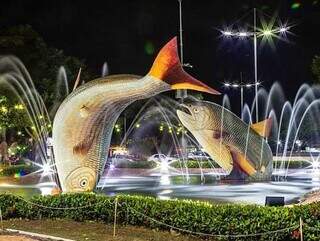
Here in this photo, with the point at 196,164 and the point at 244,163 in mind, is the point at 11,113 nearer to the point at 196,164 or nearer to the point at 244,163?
the point at 196,164

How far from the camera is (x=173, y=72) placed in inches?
562

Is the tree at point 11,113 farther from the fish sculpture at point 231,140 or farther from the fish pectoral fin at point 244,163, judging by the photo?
the fish pectoral fin at point 244,163

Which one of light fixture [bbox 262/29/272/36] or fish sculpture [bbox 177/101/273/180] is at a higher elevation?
light fixture [bbox 262/29/272/36]

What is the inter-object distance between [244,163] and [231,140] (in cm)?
114

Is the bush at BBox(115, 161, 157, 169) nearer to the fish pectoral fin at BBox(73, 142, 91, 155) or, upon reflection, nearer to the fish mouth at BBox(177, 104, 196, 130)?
the fish mouth at BBox(177, 104, 196, 130)

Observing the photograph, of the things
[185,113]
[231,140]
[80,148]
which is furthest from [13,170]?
[80,148]

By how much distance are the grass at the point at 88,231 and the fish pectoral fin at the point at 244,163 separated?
10271 millimetres

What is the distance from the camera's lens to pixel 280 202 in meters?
12.1

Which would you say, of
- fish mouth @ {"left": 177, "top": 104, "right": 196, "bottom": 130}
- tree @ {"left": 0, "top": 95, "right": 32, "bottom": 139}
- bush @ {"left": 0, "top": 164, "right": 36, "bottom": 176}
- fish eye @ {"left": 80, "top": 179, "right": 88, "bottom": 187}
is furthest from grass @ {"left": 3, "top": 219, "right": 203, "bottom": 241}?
tree @ {"left": 0, "top": 95, "right": 32, "bottom": 139}

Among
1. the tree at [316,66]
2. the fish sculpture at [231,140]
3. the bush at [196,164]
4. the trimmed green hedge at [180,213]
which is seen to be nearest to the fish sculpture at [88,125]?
the trimmed green hedge at [180,213]

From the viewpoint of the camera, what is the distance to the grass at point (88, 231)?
1130 centimetres

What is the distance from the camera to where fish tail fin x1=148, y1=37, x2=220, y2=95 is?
1396cm

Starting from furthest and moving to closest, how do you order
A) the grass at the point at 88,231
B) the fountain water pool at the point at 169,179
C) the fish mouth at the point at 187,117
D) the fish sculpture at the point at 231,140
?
1. the fish mouth at the point at 187,117
2. the fish sculpture at the point at 231,140
3. the fountain water pool at the point at 169,179
4. the grass at the point at 88,231

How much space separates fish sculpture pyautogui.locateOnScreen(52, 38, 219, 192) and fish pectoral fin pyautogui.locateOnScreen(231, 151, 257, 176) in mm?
7221
